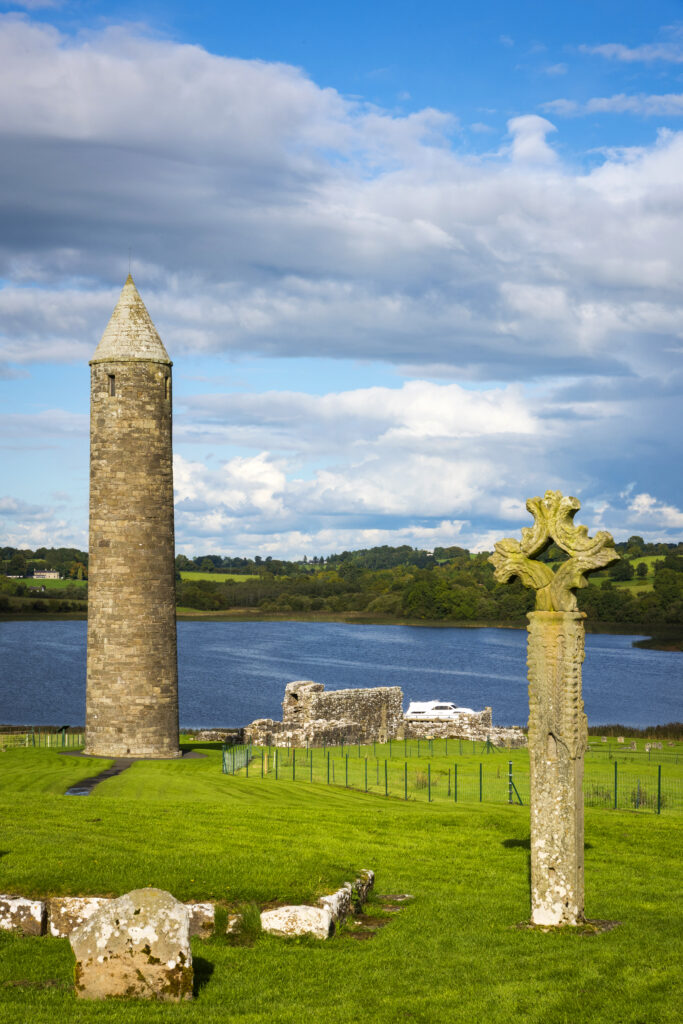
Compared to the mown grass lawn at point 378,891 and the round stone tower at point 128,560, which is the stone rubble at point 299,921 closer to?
the mown grass lawn at point 378,891

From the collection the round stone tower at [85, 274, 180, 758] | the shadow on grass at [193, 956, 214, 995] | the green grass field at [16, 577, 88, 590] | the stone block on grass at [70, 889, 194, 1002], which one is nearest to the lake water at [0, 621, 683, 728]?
the green grass field at [16, 577, 88, 590]

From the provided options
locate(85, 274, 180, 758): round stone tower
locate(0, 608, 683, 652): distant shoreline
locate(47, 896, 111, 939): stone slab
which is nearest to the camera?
locate(47, 896, 111, 939): stone slab

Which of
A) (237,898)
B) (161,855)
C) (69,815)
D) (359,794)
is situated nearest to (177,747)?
(359,794)

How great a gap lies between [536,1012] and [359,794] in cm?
1932

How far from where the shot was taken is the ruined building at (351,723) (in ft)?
142

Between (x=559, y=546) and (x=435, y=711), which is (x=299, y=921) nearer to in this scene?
(x=559, y=546)

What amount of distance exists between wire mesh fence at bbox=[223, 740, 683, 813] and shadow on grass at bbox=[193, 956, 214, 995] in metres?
16.5

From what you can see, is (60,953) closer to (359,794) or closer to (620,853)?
(620,853)

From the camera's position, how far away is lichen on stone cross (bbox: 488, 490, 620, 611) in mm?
13805

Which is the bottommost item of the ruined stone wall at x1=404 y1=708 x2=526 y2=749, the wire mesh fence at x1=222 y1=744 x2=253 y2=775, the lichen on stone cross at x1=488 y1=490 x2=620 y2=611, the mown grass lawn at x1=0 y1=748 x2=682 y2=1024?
the ruined stone wall at x1=404 y1=708 x2=526 y2=749

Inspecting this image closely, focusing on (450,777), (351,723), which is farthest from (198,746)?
(450,777)

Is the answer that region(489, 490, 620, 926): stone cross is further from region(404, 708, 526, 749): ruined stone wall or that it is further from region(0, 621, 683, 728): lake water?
region(0, 621, 683, 728): lake water

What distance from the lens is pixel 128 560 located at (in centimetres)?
3334

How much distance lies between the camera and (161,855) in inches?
656
